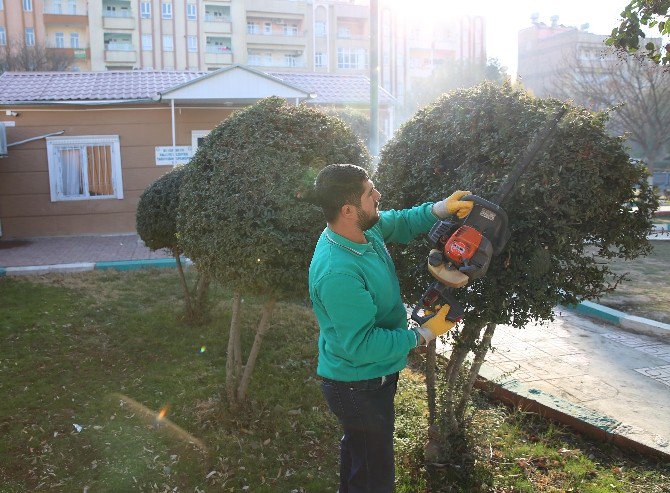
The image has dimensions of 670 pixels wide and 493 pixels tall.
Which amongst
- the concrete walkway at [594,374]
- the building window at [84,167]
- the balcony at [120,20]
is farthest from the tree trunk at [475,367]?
the balcony at [120,20]

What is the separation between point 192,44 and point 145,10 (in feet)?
14.1

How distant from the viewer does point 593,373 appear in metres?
5.43

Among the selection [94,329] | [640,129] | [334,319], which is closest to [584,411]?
[334,319]

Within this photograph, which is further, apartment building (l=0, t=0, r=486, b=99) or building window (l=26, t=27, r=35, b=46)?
apartment building (l=0, t=0, r=486, b=99)

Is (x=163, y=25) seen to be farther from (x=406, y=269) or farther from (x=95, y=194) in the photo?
(x=406, y=269)

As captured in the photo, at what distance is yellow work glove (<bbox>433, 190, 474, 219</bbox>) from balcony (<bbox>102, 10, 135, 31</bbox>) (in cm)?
4717

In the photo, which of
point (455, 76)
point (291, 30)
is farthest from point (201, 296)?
point (291, 30)

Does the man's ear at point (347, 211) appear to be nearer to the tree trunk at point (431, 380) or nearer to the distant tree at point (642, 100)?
the tree trunk at point (431, 380)

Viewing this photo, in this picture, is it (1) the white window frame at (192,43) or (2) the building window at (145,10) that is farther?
(1) the white window frame at (192,43)

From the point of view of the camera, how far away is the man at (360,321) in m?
2.38

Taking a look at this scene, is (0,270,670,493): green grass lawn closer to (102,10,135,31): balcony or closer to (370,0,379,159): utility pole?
(370,0,379,159): utility pole

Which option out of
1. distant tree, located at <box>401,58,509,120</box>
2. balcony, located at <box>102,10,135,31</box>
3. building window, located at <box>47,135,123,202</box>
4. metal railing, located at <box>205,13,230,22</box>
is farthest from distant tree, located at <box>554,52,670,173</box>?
balcony, located at <box>102,10,135,31</box>

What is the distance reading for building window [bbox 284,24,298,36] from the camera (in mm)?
47366

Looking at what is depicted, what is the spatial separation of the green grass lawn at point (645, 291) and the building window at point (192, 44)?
41005mm
